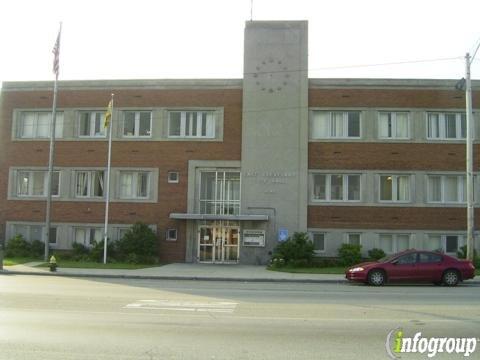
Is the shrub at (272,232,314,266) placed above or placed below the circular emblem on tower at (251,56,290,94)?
below

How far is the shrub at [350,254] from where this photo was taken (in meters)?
27.4

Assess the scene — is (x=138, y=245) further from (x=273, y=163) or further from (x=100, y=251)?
(x=273, y=163)

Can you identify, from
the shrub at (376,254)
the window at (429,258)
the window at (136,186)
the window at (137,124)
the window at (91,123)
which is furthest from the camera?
the window at (91,123)

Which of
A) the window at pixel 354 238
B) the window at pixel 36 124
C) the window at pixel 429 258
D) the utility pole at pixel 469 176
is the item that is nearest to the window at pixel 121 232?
the window at pixel 36 124

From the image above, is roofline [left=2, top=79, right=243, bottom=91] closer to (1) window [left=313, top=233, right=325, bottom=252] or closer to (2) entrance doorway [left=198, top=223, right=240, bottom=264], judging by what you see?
(2) entrance doorway [left=198, top=223, right=240, bottom=264]

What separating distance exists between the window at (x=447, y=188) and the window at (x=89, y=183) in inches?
714

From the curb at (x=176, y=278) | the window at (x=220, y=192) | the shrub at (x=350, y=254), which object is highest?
the window at (x=220, y=192)

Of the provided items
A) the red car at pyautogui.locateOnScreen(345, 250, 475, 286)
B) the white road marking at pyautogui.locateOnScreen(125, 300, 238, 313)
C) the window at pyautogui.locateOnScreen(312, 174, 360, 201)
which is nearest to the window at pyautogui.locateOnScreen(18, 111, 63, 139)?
the window at pyautogui.locateOnScreen(312, 174, 360, 201)

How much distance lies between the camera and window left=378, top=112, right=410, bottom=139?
2941 centimetres

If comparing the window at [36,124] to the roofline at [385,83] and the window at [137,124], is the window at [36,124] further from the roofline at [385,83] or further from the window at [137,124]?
the roofline at [385,83]

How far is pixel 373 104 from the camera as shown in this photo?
29.4m

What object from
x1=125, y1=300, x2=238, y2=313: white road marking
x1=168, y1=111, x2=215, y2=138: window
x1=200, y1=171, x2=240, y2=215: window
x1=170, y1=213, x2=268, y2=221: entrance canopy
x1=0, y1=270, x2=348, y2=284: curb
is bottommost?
x1=0, y1=270, x2=348, y2=284: curb

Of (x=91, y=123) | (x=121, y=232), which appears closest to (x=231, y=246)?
(x=121, y=232)

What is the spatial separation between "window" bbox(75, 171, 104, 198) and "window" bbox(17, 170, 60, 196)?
1.27 meters
